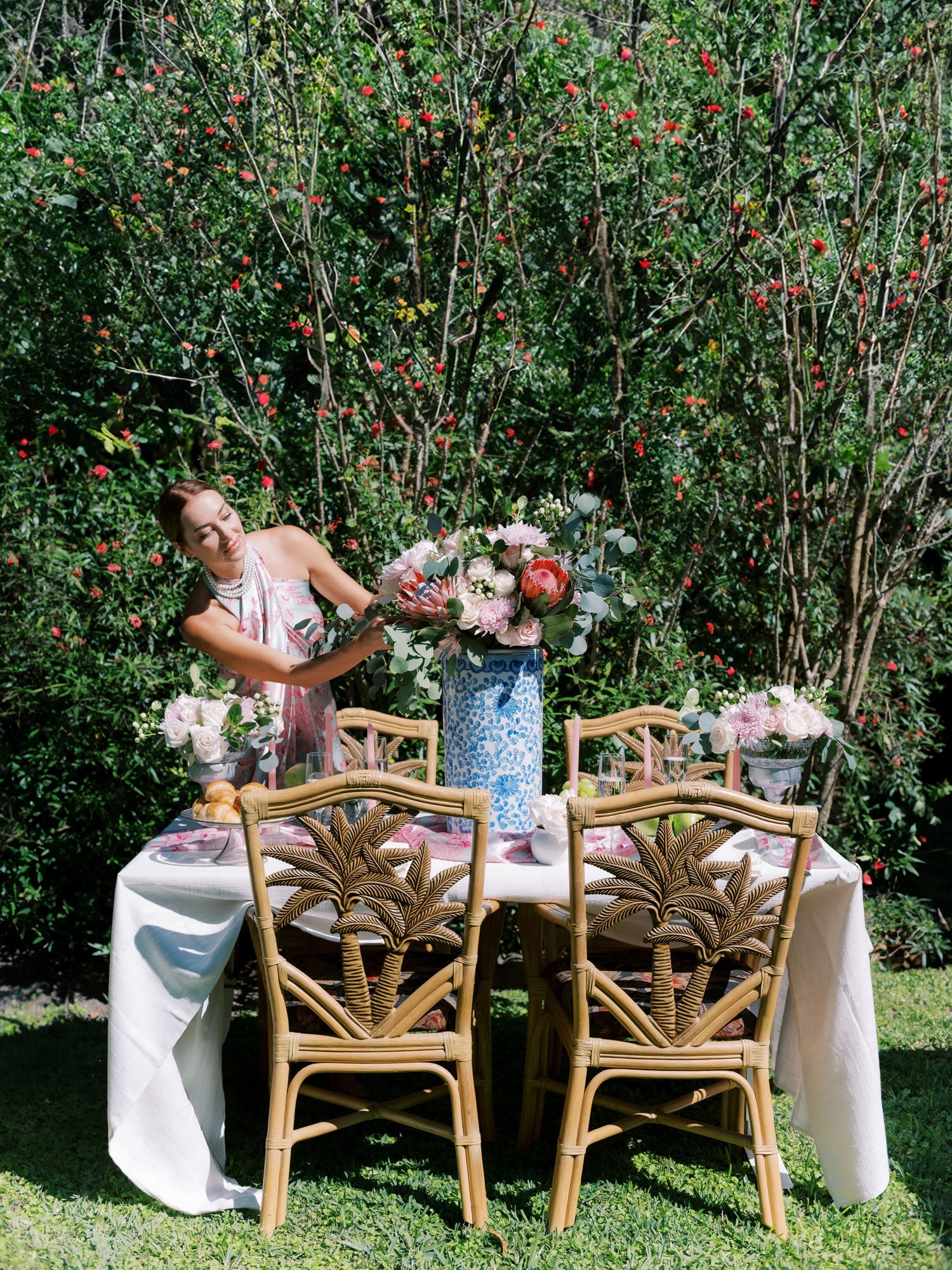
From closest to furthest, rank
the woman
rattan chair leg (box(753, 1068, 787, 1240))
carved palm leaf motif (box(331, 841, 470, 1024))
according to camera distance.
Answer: carved palm leaf motif (box(331, 841, 470, 1024)), rattan chair leg (box(753, 1068, 787, 1240)), the woman

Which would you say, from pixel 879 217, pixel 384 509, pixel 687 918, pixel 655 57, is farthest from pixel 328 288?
pixel 687 918

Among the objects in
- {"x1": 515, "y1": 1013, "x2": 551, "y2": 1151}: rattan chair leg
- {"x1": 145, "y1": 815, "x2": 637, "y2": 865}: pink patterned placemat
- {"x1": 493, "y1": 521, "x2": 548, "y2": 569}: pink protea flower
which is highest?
{"x1": 493, "y1": 521, "x2": 548, "y2": 569}: pink protea flower

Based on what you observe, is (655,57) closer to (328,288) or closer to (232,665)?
(328,288)

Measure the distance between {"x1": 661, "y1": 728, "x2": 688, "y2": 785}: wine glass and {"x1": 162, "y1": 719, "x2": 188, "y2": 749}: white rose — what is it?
113cm

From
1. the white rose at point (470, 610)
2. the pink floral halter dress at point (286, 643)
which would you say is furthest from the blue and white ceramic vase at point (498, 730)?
the pink floral halter dress at point (286, 643)

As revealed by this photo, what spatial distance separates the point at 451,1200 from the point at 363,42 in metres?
3.71

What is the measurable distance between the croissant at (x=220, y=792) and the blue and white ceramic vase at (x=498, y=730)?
1.71 feet

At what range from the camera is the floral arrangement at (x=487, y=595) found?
A: 253 cm

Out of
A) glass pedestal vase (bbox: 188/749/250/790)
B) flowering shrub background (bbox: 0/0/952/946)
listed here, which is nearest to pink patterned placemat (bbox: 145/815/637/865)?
glass pedestal vase (bbox: 188/749/250/790)

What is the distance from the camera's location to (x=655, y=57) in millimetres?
4008

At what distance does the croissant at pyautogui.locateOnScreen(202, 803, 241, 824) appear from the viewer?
2672mm

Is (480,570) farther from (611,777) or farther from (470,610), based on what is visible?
(611,777)

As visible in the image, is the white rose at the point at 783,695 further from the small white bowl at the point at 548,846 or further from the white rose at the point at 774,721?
the small white bowl at the point at 548,846

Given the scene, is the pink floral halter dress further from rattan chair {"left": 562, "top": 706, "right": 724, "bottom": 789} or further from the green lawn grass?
the green lawn grass
